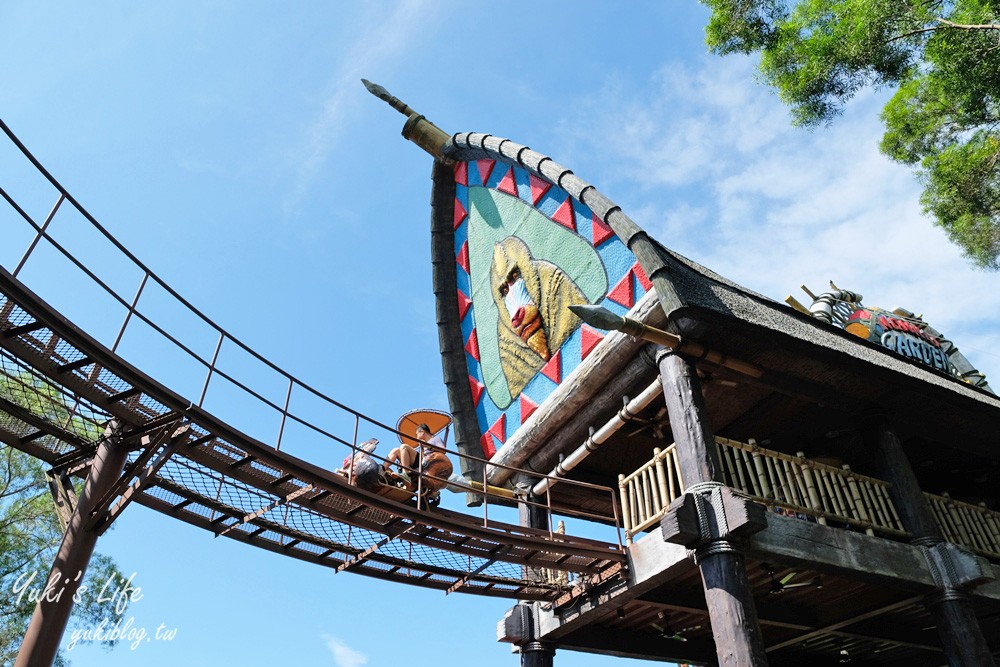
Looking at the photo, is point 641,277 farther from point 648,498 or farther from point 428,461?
point 428,461

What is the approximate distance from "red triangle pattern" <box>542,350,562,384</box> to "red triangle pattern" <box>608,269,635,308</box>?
162 centimetres

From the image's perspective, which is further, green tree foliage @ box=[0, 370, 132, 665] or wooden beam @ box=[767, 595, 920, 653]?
green tree foliage @ box=[0, 370, 132, 665]

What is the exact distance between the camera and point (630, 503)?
373 inches

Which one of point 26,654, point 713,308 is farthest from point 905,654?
point 26,654

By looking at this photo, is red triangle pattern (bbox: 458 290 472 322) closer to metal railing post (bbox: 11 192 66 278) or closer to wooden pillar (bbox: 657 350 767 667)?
wooden pillar (bbox: 657 350 767 667)

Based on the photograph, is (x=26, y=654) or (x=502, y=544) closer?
(x=26, y=654)

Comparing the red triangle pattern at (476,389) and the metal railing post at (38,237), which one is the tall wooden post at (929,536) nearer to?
the red triangle pattern at (476,389)

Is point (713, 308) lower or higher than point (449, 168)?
lower

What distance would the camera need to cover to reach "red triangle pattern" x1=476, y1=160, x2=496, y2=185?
43.7ft

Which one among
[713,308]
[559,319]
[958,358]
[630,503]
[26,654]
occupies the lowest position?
[26,654]

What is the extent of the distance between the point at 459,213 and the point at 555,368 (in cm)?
421

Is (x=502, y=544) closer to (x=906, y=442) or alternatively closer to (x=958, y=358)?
(x=906, y=442)

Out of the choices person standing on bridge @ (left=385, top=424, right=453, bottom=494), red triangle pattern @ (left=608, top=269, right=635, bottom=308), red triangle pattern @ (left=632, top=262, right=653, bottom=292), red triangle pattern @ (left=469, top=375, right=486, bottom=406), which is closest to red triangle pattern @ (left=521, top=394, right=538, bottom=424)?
red triangle pattern @ (left=469, top=375, right=486, bottom=406)

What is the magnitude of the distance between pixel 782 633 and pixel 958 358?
8.91 metres
